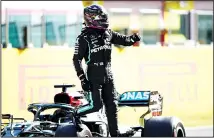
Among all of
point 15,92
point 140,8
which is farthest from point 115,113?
point 140,8

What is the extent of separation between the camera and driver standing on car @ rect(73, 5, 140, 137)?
9227mm

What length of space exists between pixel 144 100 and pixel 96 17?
147 cm

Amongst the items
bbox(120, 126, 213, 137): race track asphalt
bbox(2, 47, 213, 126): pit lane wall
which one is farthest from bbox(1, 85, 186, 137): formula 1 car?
bbox(120, 126, 213, 137): race track asphalt

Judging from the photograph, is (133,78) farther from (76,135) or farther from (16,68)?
(76,135)

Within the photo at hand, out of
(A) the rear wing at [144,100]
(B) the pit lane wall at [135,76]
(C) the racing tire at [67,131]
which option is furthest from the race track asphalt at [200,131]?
(C) the racing tire at [67,131]

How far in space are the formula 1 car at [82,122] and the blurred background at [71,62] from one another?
138 inches

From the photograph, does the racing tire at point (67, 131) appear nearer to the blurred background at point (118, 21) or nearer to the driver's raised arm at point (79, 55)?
the driver's raised arm at point (79, 55)

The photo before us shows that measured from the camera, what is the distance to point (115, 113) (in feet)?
31.0

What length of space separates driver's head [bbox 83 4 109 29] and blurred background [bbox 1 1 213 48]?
283 inches

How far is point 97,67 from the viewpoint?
9.21 meters

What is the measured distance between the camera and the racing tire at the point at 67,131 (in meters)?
9.38

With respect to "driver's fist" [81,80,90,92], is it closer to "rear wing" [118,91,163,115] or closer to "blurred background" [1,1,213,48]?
"rear wing" [118,91,163,115]

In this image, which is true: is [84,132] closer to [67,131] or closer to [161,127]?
[67,131]

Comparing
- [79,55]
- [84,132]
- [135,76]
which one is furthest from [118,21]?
[79,55]
